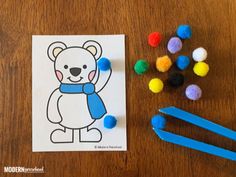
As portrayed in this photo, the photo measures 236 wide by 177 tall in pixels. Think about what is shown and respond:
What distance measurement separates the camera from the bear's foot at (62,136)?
24.2 inches

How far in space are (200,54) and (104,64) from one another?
18cm

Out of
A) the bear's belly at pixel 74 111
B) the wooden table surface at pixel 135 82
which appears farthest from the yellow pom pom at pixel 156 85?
the bear's belly at pixel 74 111

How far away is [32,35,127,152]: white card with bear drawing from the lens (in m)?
0.61

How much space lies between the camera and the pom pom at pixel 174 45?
615mm

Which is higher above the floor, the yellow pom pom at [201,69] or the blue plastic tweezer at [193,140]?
the yellow pom pom at [201,69]

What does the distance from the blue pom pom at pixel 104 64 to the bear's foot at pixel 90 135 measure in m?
0.12

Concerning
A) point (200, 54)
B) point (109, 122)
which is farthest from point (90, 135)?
point (200, 54)

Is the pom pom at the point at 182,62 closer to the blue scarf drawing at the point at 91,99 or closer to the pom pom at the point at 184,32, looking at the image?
the pom pom at the point at 184,32

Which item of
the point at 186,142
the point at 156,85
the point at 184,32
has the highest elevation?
the point at 184,32

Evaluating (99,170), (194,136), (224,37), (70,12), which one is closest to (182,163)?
(194,136)

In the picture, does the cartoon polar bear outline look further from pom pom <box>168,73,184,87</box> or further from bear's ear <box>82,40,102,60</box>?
pom pom <box>168,73,184,87</box>

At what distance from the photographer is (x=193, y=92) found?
61 centimetres

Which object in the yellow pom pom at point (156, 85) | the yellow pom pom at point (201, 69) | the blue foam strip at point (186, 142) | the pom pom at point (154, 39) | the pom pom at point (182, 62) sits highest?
the pom pom at point (154, 39)

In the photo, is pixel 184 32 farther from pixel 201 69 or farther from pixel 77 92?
pixel 77 92
